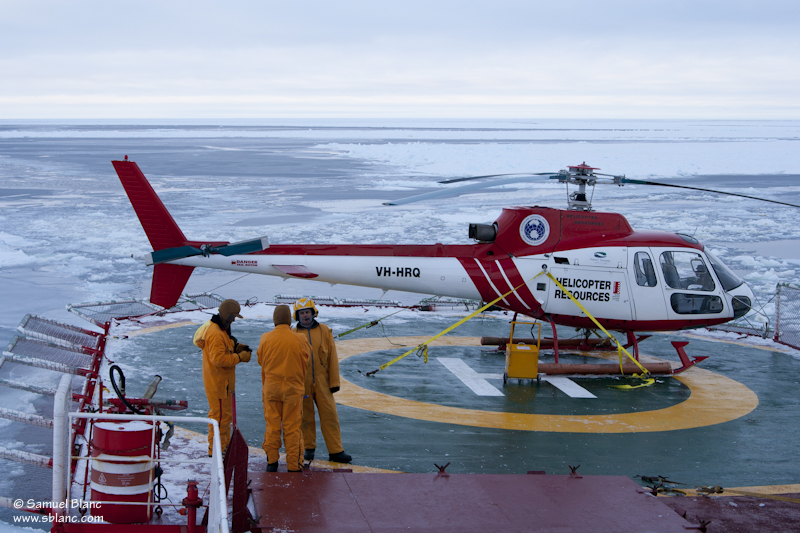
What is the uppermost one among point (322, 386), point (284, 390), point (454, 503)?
point (284, 390)

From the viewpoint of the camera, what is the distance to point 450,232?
23734mm

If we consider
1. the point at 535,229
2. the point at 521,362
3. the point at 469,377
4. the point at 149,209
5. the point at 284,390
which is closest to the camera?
the point at 284,390

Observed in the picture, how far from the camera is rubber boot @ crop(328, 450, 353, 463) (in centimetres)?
743

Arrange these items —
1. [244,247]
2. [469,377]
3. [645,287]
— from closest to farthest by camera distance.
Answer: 1. [244,247]
2. [469,377]
3. [645,287]

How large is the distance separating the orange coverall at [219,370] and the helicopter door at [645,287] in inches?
251

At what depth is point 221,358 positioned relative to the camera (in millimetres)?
6824

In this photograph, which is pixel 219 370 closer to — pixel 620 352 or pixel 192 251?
pixel 192 251

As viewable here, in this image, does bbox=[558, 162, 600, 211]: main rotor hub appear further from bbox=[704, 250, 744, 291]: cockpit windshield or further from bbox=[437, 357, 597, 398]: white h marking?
bbox=[437, 357, 597, 398]: white h marking

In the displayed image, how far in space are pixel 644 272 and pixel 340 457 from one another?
5760mm

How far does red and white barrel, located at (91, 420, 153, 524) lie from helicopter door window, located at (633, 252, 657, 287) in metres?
7.60

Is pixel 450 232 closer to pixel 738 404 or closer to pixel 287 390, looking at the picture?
pixel 738 404

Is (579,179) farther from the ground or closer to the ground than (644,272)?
farther from the ground

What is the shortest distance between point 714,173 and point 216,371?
55.1 meters

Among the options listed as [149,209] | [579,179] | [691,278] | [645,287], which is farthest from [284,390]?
[691,278]
